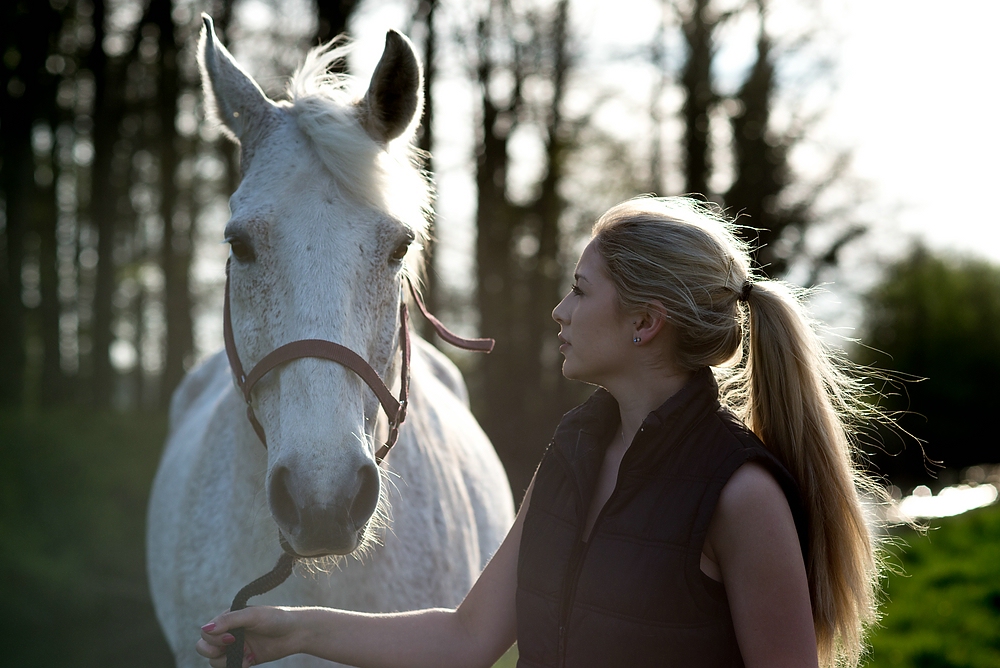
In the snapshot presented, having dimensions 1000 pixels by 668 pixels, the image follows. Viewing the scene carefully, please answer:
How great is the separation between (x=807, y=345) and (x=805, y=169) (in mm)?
12022

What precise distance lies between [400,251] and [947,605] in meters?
5.71

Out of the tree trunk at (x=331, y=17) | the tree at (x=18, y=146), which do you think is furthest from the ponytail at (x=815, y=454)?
the tree at (x=18, y=146)

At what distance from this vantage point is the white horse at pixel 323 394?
1727mm

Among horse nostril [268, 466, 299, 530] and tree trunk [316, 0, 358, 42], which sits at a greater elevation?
tree trunk [316, 0, 358, 42]

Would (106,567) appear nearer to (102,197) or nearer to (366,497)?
(102,197)

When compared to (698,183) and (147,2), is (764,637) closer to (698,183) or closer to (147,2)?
(698,183)

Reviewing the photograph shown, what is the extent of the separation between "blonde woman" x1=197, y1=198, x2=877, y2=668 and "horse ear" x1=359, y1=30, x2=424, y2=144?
34.9 inches

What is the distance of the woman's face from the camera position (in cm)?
169

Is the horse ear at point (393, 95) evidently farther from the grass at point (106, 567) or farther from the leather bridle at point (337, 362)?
the grass at point (106, 567)

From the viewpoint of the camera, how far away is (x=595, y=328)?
1705mm

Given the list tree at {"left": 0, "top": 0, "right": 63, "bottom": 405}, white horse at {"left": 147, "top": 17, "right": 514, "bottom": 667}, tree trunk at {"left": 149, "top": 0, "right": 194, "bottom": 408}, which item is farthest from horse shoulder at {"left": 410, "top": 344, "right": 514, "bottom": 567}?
tree trunk at {"left": 149, "top": 0, "right": 194, "bottom": 408}

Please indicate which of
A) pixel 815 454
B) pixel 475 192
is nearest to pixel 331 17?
pixel 475 192

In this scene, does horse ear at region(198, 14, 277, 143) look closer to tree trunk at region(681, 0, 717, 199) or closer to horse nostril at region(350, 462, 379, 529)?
horse nostril at region(350, 462, 379, 529)

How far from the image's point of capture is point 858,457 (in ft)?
6.46
